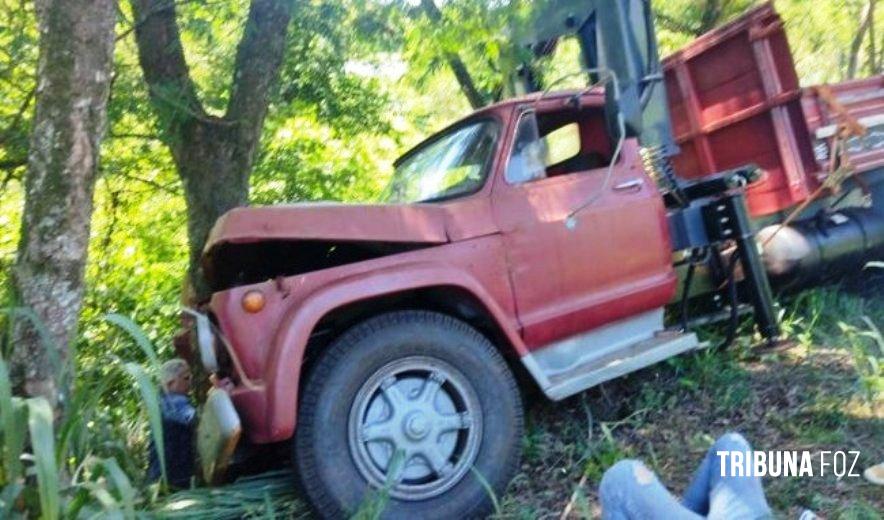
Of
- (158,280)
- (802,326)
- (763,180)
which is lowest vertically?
(802,326)

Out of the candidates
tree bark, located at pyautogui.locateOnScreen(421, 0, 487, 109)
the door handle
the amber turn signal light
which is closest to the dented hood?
the amber turn signal light

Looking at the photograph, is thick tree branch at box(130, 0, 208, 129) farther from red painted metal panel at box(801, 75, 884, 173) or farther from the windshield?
red painted metal panel at box(801, 75, 884, 173)

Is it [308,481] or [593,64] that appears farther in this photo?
[593,64]

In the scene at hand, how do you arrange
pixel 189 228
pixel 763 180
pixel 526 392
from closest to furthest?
pixel 526 392 < pixel 189 228 < pixel 763 180

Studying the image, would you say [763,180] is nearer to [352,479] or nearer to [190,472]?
[352,479]

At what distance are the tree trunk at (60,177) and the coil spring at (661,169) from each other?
3.17 meters

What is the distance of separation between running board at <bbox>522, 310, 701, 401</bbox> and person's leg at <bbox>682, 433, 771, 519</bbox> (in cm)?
110

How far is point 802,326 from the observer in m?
5.77

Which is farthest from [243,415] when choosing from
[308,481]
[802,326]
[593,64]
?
[802,326]

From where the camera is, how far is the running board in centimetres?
409

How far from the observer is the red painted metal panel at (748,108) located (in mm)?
5758

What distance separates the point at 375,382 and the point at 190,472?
128 centimetres

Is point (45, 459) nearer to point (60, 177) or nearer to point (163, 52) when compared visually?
point (60, 177)
